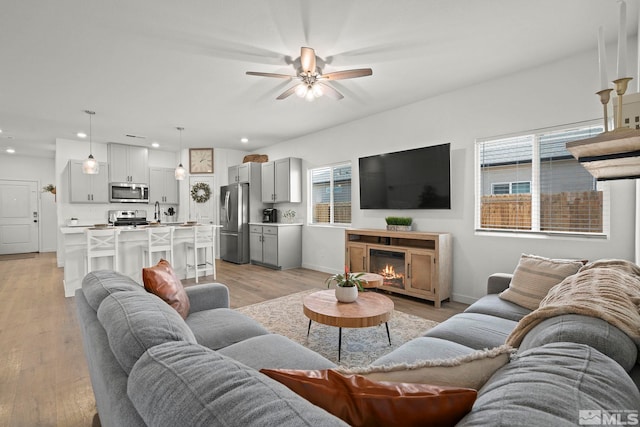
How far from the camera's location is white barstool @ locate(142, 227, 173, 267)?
489 cm

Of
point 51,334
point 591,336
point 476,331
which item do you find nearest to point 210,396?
point 591,336

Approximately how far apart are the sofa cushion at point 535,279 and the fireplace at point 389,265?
1.78 m

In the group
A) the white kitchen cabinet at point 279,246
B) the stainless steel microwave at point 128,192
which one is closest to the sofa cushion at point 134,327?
the white kitchen cabinet at point 279,246

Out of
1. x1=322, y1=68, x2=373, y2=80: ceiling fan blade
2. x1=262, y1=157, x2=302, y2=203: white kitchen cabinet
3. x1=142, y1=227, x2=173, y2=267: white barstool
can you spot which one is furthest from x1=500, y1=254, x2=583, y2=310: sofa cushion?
x1=142, y1=227, x2=173, y2=267: white barstool

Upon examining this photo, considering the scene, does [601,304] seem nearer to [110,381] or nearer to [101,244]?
[110,381]

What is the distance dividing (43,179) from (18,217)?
118cm

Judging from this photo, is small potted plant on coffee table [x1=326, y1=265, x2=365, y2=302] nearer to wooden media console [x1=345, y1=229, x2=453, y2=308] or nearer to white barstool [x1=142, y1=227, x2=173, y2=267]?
wooden media console [x1=345, y1=229, x2=453, y2=308]

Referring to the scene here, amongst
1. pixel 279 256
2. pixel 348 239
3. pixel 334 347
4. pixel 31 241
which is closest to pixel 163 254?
pixel 279 256

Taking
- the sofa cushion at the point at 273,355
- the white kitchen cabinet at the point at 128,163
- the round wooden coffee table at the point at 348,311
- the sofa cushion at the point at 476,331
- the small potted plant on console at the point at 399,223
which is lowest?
the round wooden coffee table at the point at 348,311

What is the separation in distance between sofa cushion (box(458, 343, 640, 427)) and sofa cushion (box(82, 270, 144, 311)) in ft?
4.85

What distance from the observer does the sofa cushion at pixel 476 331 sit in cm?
177

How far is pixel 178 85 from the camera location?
3787mm

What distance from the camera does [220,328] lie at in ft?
6.33

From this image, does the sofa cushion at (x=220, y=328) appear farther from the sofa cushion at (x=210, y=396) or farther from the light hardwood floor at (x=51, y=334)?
the sofa cushion at (x=210, y=396)
